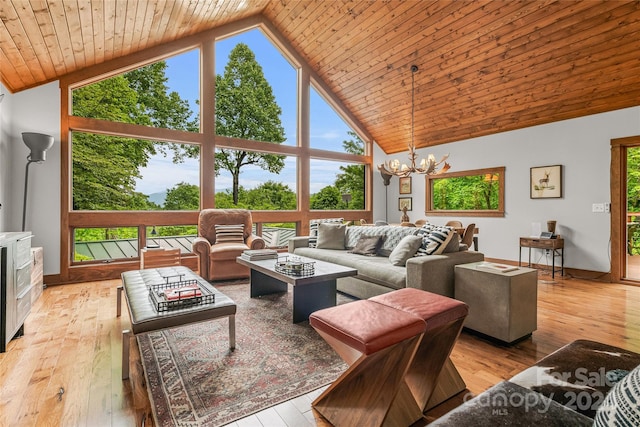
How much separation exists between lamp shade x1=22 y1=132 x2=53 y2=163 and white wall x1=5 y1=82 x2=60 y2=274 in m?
0.35

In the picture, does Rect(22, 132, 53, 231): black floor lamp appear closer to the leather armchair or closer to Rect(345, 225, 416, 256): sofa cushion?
the leather armchair

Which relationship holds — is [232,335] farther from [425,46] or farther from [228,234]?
[425,46]

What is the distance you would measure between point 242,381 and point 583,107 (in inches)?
230

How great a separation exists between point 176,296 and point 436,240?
2423mm

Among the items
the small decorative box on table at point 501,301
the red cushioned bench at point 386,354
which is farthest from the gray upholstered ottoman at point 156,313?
the small decorative box on table at point 501,301

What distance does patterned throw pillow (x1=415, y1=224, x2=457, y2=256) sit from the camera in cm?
317

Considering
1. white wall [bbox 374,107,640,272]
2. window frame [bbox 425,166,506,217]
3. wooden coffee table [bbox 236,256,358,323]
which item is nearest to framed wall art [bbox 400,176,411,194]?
window frame [bbox 425,166,506,217]

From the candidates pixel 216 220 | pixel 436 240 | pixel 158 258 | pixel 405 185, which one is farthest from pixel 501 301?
pixel 405 185

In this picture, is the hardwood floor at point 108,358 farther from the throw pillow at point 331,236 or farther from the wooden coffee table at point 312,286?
the throw pillow at point 331,236

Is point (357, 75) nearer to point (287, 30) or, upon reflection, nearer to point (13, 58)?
point (287, 30)

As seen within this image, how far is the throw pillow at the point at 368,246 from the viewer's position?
4.06m

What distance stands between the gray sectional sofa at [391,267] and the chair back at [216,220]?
1.31m

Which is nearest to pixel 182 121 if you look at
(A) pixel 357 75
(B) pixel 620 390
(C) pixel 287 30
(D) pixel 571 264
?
(C) pixel 287 30

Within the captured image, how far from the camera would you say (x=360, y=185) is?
7945 millimetres
